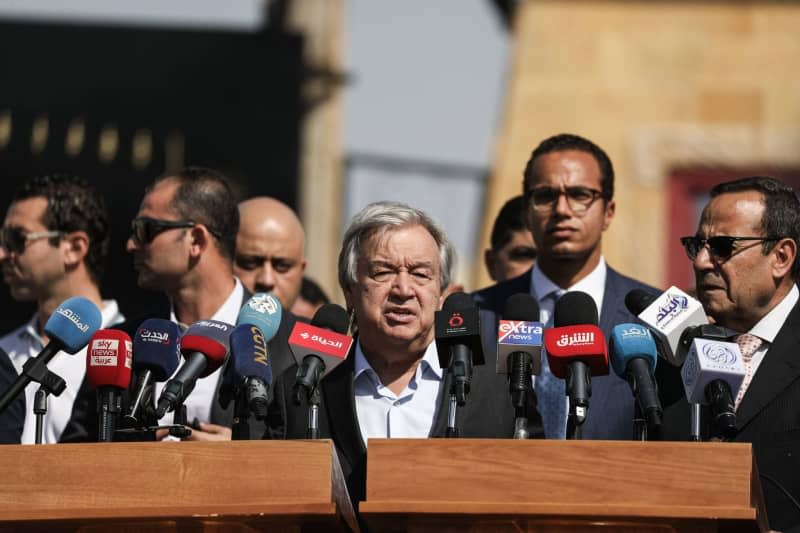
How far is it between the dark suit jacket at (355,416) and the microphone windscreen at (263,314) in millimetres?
228

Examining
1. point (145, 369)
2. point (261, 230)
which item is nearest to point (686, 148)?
point (261, 230)

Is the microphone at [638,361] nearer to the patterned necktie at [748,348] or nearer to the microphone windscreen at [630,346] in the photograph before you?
the microphone windscreen at [630,346]

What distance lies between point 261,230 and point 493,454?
2.98 metres

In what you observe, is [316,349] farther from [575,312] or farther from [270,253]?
[270,253]

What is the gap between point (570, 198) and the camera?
6898mm

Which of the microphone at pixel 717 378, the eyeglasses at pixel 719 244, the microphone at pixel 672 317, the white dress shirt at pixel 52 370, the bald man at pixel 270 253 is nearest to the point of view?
the microphone at pixel 717 378

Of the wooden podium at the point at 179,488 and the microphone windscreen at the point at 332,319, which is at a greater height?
the microphone windscreen at the point at 332,319

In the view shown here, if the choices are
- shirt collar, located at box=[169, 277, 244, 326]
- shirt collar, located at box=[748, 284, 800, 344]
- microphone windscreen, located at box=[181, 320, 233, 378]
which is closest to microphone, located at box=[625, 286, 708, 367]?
shirt collar, located at box=[748, 284, 800, 344]

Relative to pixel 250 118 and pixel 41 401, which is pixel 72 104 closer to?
pixel 250 118

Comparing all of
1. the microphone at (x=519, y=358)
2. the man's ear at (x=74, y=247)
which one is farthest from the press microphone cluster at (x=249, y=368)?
the man's ear at (x=74, y=247)

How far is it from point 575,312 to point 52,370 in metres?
2.28

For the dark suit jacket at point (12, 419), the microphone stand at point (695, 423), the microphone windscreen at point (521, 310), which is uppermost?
the microphone windscreen at point (521, 310)

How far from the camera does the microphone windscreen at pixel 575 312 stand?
532 cm

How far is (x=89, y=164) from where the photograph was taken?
11969mm
